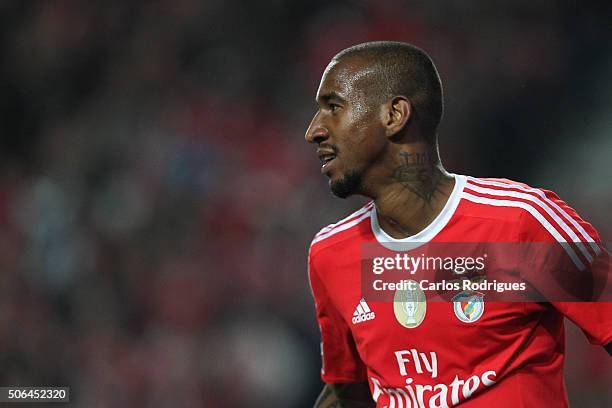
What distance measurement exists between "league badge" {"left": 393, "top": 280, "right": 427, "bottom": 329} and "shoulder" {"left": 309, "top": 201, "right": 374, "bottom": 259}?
30cm

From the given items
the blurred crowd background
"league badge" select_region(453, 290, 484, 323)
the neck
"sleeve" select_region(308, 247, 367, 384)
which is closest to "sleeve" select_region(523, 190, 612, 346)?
"league badge" select_region(453, 290, 484, 323)

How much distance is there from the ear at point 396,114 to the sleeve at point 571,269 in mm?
469

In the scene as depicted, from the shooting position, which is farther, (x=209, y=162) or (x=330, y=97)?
(x=209, y=162)

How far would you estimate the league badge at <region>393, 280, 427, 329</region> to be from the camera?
2416 millimetres

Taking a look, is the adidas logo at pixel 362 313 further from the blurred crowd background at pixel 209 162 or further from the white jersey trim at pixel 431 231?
the blurred crowd background at pixel 209 162

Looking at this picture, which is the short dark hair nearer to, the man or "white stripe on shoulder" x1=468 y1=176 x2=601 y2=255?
the man

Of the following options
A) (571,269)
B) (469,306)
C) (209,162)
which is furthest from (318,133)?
(209,162)

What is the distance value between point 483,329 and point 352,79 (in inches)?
32.7

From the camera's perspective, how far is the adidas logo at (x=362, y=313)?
2.52m

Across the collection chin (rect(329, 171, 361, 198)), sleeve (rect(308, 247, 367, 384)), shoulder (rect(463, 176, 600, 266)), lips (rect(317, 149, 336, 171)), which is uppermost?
lips (rect(317, 149, 336, 171))

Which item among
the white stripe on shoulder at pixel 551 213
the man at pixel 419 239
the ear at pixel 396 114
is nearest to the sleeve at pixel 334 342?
the man at pixel 419 239

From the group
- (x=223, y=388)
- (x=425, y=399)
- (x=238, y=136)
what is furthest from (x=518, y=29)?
(x=425, y=399)

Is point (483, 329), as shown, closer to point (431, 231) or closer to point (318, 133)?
point (431, 231)

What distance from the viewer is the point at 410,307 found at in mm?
2445
